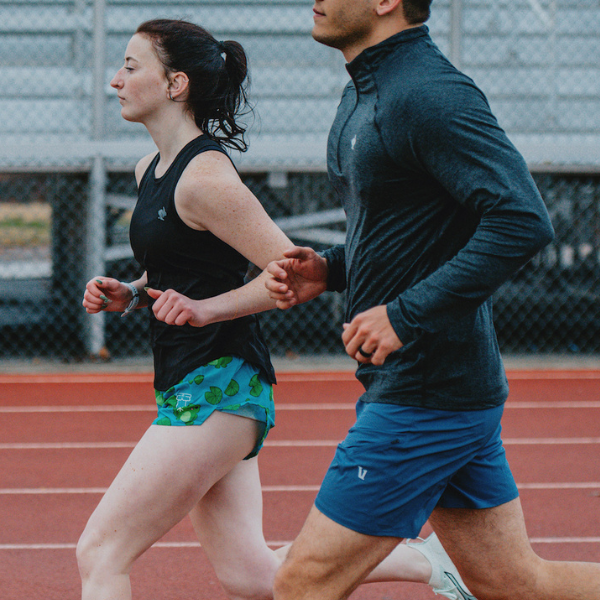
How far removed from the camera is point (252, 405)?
2191 mm

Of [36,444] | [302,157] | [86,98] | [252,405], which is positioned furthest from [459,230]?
[86,98]

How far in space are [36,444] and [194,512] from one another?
129 inches

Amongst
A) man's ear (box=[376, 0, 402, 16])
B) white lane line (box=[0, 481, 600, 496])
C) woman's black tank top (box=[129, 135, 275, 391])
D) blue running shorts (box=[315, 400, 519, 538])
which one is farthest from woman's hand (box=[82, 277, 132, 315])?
white lane line (box=[0, 481, 600, 496])

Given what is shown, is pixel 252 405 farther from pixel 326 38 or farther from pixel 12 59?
pixel 12 59

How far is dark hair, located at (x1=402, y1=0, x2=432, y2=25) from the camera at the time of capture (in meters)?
1.90

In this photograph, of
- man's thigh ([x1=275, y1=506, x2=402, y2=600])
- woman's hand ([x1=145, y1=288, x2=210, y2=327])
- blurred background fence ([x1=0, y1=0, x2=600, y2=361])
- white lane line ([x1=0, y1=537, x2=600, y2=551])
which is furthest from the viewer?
blurred background fence ([x1=0, y1=0, x2=600, y2=361])

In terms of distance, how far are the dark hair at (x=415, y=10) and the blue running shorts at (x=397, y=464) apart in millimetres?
858

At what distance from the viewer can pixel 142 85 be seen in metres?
2.26

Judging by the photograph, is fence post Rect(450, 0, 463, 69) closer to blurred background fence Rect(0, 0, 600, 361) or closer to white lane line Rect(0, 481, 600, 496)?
blurred background fence Rect(0, 0, 600, 361)

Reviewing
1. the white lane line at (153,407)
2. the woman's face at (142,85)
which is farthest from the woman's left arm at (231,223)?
the white lane line at (153,407)

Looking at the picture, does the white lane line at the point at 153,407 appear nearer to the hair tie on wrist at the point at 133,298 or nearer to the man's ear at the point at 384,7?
the hair tie on wrist at the point at 133,298

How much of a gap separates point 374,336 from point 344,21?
2.42 ft

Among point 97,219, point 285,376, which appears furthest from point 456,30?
point 97,219

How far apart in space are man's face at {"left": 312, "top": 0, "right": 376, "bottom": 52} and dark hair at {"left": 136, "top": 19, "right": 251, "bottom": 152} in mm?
478
